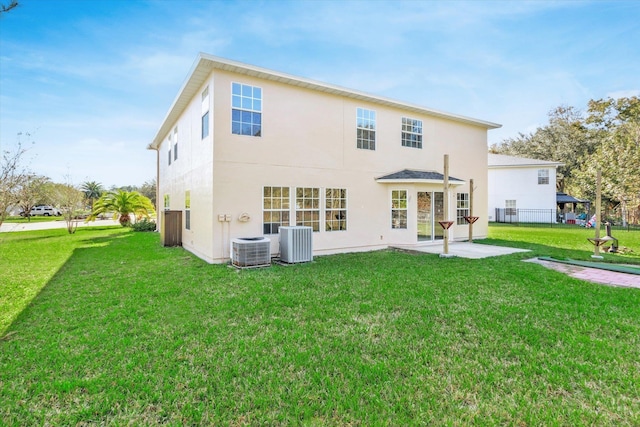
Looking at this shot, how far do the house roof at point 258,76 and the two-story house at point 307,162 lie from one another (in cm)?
3

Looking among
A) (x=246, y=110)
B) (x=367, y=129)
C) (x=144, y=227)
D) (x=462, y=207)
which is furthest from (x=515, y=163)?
(x=144, y=227)

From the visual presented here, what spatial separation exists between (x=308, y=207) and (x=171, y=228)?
6089 mm

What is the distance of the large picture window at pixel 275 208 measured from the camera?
29.2 feet

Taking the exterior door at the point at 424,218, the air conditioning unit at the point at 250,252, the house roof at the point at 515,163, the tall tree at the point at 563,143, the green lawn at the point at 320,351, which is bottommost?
the green lawn at the point at 320,351

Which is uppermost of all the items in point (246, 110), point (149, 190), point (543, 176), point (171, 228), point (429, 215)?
point (149, 190)

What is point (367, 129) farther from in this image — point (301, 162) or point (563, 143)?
point (563, 143)

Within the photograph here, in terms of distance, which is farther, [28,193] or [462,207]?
[462,207]

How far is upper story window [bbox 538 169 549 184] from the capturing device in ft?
82.7

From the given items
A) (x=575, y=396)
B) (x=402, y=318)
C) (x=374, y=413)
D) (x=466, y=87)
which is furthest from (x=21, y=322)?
(x=466, y=87)

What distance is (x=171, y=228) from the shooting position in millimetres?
12094

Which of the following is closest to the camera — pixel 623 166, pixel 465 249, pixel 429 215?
pixel 465 249

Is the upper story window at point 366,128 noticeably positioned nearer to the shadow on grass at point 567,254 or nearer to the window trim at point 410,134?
the window trim at point 410,134

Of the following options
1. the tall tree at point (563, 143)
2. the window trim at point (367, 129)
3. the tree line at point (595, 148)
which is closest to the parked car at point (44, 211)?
the window trim at point (367, 129)

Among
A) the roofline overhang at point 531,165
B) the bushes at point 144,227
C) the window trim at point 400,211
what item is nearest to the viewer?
the window trim at point 400,211
